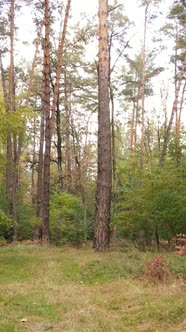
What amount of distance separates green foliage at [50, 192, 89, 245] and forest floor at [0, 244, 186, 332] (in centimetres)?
530

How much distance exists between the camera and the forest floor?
15.4ft

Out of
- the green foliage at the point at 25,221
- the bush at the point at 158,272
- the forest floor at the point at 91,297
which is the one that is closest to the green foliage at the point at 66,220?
the green foliage at the point at 25,221

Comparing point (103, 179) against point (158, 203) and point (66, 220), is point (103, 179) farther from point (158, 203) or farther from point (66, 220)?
point (66, 220)

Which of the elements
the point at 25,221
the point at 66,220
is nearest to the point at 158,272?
the point at 66,220

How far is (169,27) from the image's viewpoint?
891 inches

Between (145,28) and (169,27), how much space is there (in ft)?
5.72

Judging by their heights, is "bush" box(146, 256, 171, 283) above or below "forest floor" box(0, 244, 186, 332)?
above

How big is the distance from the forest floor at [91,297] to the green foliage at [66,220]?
5.30 meters

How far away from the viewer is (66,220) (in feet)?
52.7

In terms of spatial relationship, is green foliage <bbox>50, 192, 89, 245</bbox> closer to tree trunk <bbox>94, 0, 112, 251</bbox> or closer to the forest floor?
tree trunk <bbox>94, 0, 112, 251</bbox>

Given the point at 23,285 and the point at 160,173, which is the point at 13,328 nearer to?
the point at 23,285

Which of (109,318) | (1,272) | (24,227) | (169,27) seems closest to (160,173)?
(1,272)

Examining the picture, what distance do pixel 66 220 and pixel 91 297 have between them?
9.88 m

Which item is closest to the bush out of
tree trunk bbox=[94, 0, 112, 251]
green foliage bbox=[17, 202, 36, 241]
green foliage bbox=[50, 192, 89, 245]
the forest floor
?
the forest floor
